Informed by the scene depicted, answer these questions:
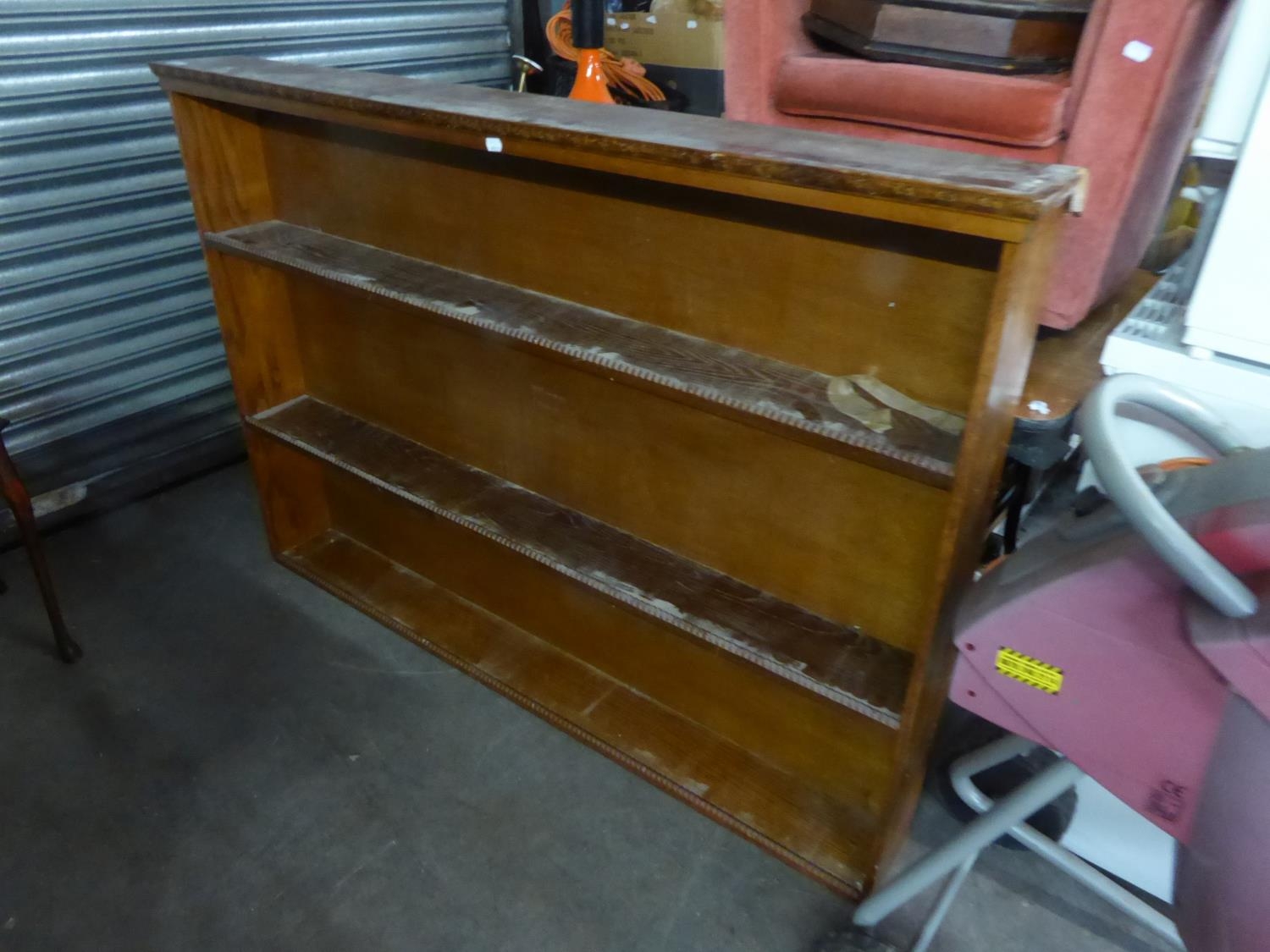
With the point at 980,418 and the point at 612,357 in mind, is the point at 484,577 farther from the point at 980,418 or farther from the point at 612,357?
the point at 980,418

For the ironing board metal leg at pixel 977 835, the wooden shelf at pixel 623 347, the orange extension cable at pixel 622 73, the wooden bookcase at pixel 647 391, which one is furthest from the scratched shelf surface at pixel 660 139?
the orange extension cable at pixel 622 73

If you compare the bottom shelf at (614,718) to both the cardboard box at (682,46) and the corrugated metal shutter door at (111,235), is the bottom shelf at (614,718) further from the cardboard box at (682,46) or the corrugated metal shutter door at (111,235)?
the cardboard box at (682,46)

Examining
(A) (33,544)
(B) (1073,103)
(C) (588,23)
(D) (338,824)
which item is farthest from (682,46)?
(D) (338,824)

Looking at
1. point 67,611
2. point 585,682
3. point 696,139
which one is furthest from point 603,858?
point 67,611

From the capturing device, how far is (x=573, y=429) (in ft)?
5.22

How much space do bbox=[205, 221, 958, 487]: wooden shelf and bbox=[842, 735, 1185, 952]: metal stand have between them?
0.39 meters

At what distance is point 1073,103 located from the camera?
153 centimetres

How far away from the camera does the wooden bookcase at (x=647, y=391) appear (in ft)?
3.61

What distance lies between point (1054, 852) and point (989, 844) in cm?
9

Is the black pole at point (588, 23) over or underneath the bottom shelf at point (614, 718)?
over

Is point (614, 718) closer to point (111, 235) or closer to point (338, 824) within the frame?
point (338, 824)

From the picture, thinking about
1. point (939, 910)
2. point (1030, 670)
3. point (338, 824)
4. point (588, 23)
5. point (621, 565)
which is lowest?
point (338, 824)

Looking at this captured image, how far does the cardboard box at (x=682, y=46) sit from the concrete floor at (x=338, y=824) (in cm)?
176

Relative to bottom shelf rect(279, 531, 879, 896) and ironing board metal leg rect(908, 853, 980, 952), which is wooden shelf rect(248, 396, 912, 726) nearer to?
ironing board metal leg rect(908, 853, 980, 952)
